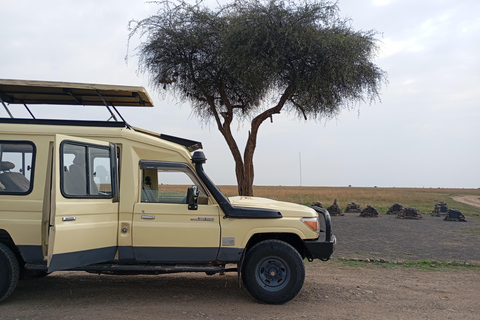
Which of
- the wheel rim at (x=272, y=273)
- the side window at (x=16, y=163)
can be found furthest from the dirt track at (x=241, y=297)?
the side window at (x=16, y=163)

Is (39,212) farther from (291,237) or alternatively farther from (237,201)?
(291,237)

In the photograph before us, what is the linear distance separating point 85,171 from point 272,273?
10.0ft

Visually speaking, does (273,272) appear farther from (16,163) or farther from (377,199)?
(377,199)

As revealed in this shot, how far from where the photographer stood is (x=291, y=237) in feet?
23.4

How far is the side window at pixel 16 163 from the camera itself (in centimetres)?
658

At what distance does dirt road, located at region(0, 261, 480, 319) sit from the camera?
6215 mm

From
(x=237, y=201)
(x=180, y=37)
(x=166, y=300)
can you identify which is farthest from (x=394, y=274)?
(x=180, y=37)

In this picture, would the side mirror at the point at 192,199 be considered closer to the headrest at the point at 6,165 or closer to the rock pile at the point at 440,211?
the headrest at the point at 6,165

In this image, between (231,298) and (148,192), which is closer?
(148,192)

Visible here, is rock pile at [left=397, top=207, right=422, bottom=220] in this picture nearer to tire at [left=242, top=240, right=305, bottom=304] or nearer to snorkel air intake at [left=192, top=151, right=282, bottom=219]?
tire at [left=242, top=240, right=305, bottom=304]

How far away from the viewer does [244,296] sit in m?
7.15

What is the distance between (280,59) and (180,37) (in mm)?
3564

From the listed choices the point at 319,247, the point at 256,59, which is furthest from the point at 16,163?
the point at 256,59

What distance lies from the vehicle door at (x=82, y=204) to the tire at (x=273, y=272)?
78.9 inches
